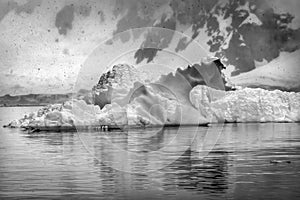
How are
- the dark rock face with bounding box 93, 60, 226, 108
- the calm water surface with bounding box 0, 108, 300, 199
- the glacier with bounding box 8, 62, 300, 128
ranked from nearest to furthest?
1. the calm water surface with bounding box 0, 108, 300, 199
2. the glacier with bounding box 8, 62, 300, 128
3. the dark rock face with bounding box 93, 60, 226, 108

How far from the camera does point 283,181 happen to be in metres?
19.8

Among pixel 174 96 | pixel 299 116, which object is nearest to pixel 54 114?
pixel 174 96

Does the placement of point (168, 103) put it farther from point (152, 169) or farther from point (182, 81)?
point (152, 169)

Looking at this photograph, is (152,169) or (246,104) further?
(246,104)

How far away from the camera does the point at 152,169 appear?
23641 mm

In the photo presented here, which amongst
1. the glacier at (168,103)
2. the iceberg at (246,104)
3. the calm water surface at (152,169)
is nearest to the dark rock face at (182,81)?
the glacier at (168,103)

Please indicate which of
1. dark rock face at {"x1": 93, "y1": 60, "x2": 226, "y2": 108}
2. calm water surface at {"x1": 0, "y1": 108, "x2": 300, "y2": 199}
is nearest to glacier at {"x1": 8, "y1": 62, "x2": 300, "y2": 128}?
dark rock face at {"x1": 93, "y1": 60, "x2": 226, "y2": 108}

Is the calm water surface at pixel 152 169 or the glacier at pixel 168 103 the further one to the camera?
the glacier at pixel 168 103

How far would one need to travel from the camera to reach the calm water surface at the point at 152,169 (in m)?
17.8

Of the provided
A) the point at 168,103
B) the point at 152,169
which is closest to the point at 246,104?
the point at 168,103

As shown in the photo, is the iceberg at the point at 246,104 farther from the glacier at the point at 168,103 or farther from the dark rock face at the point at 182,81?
the dark rock face at the point at 182,81

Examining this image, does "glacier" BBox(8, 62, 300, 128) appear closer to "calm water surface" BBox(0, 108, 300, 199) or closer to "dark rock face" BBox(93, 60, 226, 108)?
"dark rock face" BBox(93, 60, 226, 108)

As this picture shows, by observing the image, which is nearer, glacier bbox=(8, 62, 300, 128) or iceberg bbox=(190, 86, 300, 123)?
glacier bbox=(8, 62, 300, 128)

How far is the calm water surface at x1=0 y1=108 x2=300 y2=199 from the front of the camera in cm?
1778
